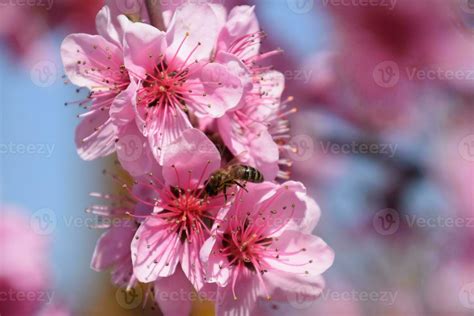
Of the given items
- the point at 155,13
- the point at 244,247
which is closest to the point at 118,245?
the point at 244,247

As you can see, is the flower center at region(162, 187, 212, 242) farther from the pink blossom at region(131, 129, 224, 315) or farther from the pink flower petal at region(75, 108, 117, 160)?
the pink flower petal at region(75, 108, 117, 160)

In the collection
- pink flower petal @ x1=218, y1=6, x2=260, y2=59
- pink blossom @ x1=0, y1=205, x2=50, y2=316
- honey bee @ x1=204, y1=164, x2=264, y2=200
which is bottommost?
pink blossom @ x1=0, y1=205, x2=50, y2=316

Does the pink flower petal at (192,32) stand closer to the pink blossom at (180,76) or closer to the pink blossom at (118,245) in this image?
the pink blossom at (180,76)

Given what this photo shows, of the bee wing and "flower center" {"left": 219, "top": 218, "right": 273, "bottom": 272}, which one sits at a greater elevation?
the bee wing

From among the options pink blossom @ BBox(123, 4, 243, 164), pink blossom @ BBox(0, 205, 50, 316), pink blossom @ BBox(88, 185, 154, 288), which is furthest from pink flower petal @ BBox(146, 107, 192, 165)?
pink blossom @ BBox(0, 205, 50, 316)

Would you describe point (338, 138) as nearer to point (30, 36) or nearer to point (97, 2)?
point (97, 2)

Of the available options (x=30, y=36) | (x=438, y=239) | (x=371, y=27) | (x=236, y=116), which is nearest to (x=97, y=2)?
(x=30, y=36)

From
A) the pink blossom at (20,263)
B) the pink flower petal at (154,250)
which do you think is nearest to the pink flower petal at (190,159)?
the pink flower petal at (154,250)
